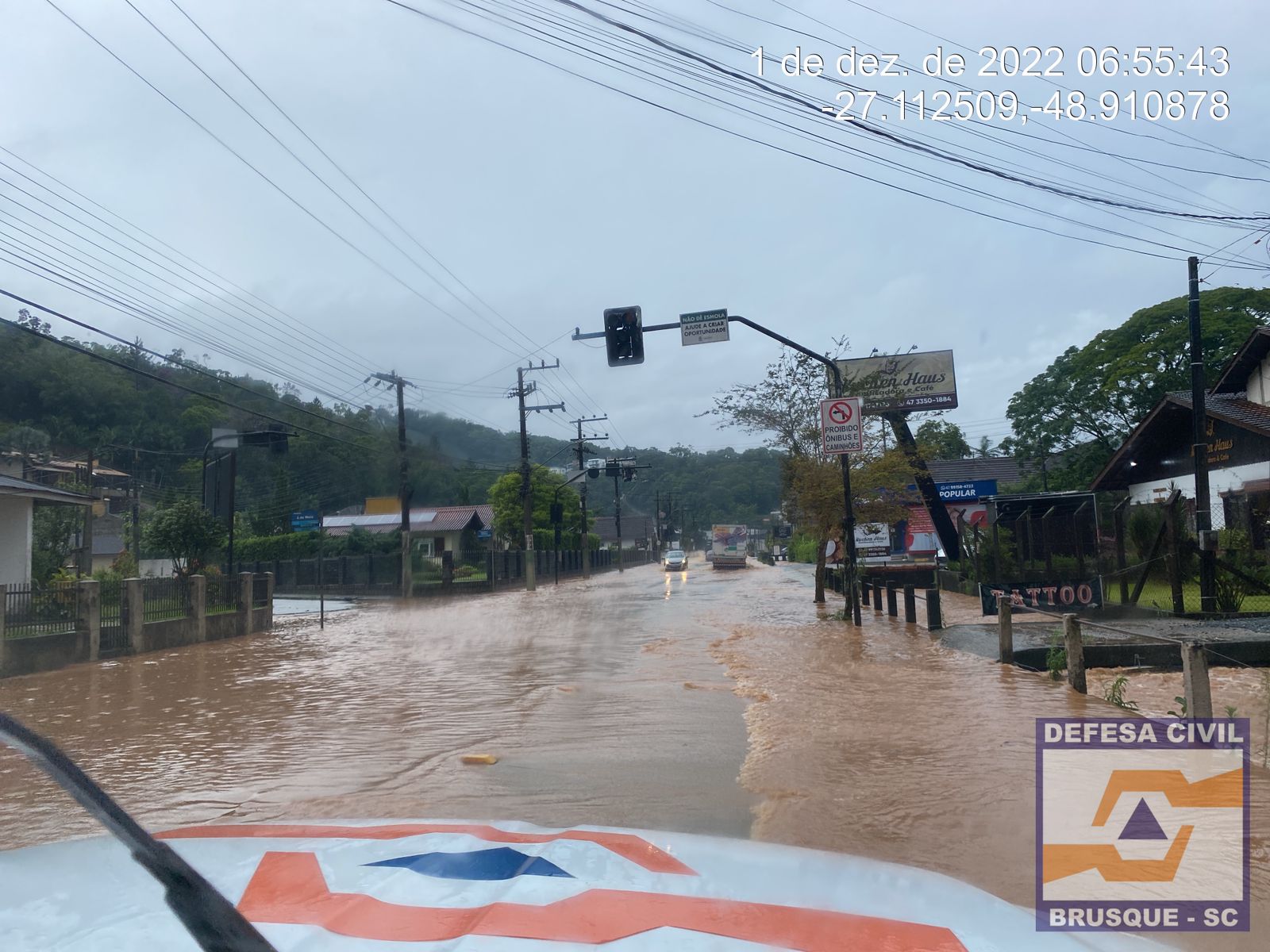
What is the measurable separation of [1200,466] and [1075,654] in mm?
7436

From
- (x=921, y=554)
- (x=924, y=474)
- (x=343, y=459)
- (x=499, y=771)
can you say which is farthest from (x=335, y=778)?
(x=921, y=554)

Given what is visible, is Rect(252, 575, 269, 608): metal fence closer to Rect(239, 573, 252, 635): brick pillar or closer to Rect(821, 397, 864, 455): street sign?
Rect(239, 573, 252, 635): brick pillar

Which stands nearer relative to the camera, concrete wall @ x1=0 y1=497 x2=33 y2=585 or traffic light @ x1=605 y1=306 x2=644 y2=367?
traffic light @ x1=605 y1=306 x2=644 y2=367

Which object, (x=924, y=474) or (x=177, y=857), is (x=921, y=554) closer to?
(x=924, y=474)

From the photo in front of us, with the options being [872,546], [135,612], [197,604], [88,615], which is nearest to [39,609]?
[88,615]

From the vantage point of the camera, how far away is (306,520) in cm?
3142

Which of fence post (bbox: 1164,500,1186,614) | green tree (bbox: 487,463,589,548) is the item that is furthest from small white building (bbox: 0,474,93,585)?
green tree (bbox: 487,463,589,548)

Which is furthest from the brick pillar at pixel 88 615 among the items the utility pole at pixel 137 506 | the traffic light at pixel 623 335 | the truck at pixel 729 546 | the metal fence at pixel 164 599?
the truck at pixel 729 546

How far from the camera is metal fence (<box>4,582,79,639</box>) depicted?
15164 millimetres

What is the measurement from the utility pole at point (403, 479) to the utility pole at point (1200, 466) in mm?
15061

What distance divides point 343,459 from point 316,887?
22.3 meters

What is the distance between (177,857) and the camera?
2172 mm

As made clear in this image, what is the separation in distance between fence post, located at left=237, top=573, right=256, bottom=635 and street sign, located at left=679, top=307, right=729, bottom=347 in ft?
41.7

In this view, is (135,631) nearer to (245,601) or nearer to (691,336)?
(245,601)
